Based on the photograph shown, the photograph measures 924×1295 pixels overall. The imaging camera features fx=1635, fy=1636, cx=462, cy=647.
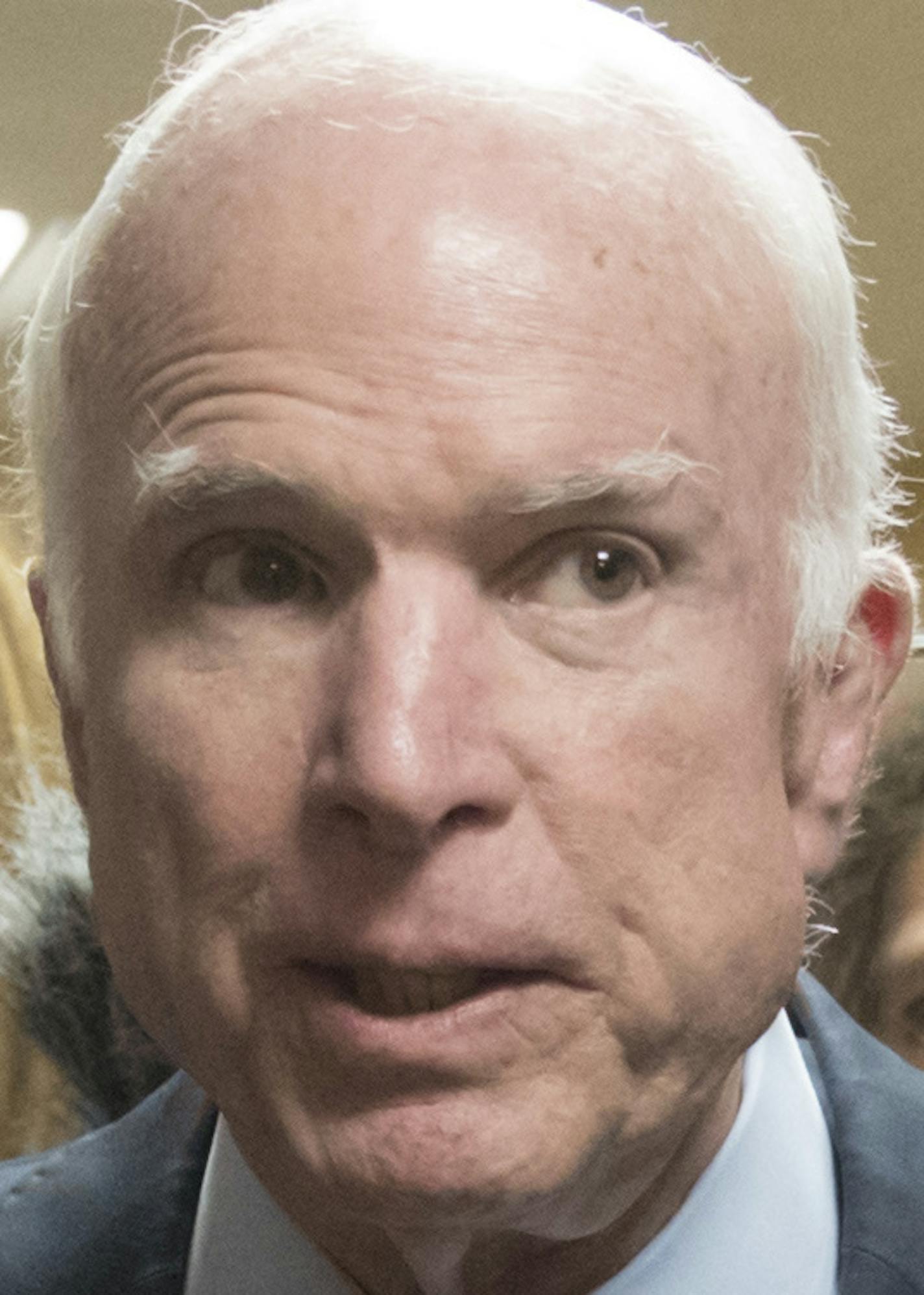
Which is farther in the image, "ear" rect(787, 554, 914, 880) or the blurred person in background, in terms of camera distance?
the blurred person in background

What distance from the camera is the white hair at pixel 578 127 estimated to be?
0.82 m

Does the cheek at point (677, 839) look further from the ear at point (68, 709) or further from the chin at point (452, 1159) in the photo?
the ear at point (68, 709)

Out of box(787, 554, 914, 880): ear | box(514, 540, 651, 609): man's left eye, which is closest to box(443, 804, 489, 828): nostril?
box(514, 540, 651, 609): man's left eye

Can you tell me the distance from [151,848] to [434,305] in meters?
0.30

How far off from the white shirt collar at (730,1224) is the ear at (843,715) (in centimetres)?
15

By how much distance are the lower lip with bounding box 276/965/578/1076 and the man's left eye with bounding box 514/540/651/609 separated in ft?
0.57

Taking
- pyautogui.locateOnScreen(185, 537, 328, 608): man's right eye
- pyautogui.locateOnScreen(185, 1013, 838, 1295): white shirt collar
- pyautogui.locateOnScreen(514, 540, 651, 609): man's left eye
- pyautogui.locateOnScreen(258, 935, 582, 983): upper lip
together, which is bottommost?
pyautogui.locateOnScreen(185, 1013, 838, 1295): white shirt collar

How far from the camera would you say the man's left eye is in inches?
29.9

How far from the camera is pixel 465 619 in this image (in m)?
0.73

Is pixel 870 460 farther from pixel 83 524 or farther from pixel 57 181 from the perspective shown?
pixel 57 181

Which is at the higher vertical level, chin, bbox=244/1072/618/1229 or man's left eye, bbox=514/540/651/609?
man's left eye, bbox=514/540/651/609

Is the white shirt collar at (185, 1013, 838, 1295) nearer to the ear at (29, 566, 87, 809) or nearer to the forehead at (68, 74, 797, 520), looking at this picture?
the ear at (29, 566, 87, 809)

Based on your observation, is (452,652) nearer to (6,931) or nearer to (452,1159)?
(452,1159)

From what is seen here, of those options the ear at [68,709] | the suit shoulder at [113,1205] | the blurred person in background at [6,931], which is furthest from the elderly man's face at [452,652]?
the blurred person in background at [6,931]
